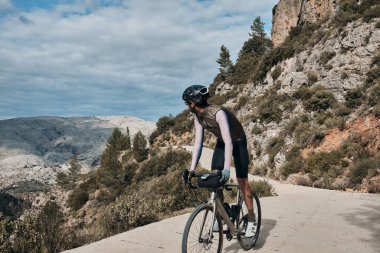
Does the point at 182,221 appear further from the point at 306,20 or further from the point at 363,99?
the point at 306,20

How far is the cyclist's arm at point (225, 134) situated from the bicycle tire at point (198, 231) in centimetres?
66

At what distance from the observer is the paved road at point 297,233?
6.15 m

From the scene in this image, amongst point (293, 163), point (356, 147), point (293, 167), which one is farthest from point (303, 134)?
point (356, 147)

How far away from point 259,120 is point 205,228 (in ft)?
99.6

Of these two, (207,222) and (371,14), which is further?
(371,14)

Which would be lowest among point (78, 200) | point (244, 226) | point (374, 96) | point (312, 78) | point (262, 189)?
point (78, 200)

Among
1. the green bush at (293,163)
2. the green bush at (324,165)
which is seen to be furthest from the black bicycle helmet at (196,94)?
the green bush at (293,163)

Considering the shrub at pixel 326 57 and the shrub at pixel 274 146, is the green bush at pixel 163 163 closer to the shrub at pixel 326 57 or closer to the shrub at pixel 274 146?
the shrub at pixel 274 146

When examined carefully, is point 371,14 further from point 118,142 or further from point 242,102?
point 118,142

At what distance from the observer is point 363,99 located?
2662cm

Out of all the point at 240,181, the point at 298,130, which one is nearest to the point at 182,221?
the point at 240,181

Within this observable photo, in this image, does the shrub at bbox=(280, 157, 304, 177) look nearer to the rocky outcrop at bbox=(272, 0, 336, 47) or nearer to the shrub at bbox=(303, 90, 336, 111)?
the shrub at bbox=(303, 90, 336, 111)

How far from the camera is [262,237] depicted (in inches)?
268

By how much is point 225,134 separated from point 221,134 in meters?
0.29
